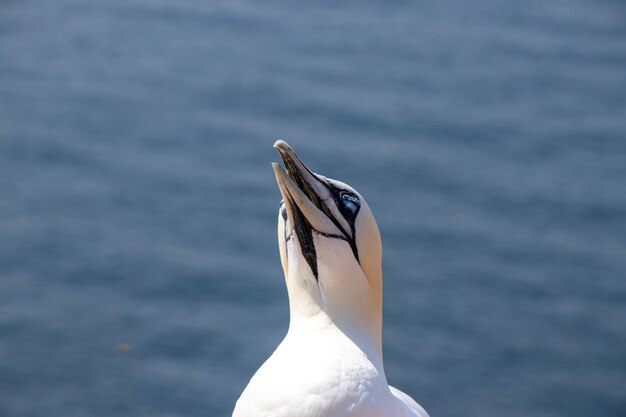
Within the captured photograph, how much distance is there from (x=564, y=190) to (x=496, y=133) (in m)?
0.52

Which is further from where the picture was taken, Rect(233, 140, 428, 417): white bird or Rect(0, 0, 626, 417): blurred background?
Rect(0, 0, 626, 417): blurred background

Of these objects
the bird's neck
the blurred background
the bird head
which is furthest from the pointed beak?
the blurred background

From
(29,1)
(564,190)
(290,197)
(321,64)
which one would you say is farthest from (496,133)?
(290,197)

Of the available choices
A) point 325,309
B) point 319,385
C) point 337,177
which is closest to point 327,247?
point 325,309

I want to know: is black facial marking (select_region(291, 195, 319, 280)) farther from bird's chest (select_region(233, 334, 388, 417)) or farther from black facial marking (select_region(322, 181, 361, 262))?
bird's chest (select_region(233, 334, 388, 417))

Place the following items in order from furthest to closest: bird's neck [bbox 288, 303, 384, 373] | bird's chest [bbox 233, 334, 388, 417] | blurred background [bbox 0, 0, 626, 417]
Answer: blurred background [bbox 0, 0, 626, 417], bird's neck [bbox 288, 303, 384, 373], bird's chest [bbox 233, 334, 388, 417]

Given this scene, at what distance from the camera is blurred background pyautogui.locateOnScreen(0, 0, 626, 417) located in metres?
5.57

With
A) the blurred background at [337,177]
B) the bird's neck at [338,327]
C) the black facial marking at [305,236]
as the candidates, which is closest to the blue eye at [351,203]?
the black facial marking at [305,236]

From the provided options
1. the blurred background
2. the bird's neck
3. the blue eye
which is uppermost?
the blurred background

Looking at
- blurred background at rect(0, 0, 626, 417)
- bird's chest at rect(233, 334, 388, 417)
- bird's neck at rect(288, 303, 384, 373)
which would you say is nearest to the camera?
bird's chest at rect(233, 334, 388, 417)

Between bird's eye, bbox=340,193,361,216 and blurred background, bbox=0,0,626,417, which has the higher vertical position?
blurred background, bbox=0,0,626,417

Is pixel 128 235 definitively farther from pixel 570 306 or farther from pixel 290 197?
pixel 290 197

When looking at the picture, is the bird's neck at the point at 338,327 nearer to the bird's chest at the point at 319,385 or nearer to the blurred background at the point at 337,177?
the bird's chest at the point at 319,385

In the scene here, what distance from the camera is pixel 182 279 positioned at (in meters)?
5.97
